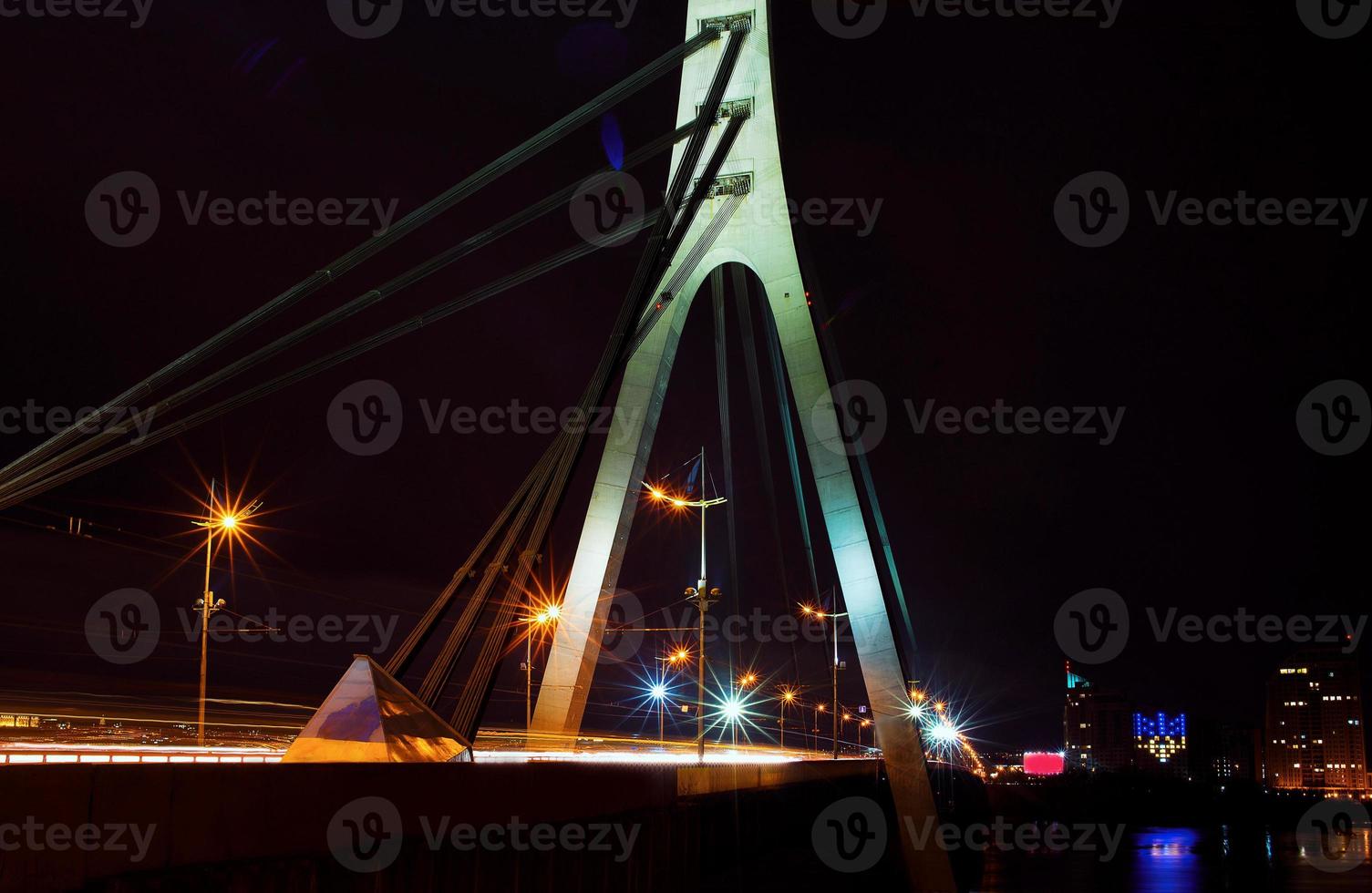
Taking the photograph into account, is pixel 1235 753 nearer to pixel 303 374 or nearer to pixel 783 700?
pixel 783 700

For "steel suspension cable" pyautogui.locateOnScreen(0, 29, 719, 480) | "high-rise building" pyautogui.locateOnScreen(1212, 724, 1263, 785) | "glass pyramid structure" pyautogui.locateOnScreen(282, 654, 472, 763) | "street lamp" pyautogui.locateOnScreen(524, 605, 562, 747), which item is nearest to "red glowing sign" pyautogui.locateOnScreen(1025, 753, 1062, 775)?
"high-rise building" pyautogui.locateOnScreen(1212, 724, 1263, 785)

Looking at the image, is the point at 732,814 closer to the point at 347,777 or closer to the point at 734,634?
the point at 734,634

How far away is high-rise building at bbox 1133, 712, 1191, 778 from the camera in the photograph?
190000mm

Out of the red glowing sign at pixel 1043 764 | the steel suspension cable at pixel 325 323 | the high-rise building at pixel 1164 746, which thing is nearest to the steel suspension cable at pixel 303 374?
the steel suspension cable at pixel 325 323

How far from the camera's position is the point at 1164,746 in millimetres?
195250

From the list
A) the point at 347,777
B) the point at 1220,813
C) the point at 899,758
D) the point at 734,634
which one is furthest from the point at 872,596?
the point at 1220,813

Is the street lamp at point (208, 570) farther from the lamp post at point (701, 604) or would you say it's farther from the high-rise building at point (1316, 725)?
the high-rise building at point (1316, 725)

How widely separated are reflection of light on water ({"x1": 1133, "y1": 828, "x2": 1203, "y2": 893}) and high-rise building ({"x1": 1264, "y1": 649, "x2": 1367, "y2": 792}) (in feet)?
333

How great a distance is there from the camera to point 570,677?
23.2 meters

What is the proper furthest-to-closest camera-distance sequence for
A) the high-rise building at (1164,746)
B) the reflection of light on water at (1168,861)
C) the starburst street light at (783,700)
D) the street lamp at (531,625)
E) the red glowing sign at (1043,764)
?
the high-rise building at (1164,746) < the red glowing sign at (1043,764) < the reflection of light on water at (1168,861) < the starburst street light at (783,700) < the street lamp at (531,625)

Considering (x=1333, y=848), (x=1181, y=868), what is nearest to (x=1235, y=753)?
(x=1333, y=848)

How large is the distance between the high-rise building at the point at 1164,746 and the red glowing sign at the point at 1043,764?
164 feet

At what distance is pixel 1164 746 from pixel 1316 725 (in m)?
26.8

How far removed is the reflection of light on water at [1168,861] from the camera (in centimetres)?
4597
